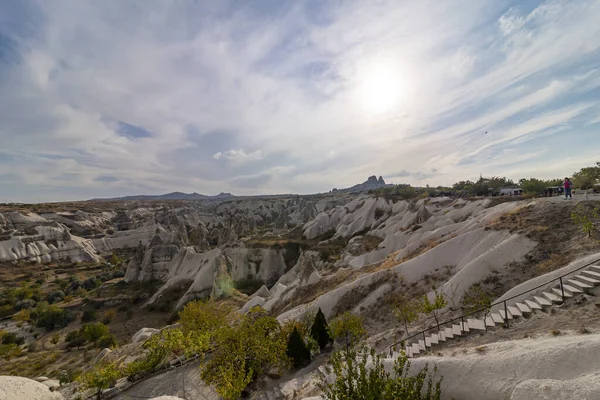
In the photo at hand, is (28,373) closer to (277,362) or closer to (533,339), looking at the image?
(277,362)

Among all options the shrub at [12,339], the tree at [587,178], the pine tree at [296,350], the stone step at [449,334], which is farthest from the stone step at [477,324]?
the shrub at [12,339]

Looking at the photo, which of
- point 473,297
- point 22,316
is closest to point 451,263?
point 473,297

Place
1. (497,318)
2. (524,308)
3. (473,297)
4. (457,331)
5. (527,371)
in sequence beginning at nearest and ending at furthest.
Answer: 1. (527,371)
2. (524,308)
3. (497,318)
4. (457,331)
5. (473,297)

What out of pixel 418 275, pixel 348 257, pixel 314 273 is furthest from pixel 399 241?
pixel 418 275

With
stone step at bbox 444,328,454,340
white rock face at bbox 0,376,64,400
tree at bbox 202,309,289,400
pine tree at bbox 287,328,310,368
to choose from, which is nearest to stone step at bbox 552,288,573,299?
stone step at bbox 444,328,454,340

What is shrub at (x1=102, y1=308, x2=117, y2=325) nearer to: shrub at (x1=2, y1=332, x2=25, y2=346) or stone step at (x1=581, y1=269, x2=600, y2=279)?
shrub at (x1=2, y1=332, x2=25, y2=346)

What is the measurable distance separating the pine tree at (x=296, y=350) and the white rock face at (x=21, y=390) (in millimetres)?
12262

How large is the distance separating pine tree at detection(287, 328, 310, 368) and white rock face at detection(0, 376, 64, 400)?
40.2 feet

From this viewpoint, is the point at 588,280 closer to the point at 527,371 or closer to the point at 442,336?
the point at 442,336

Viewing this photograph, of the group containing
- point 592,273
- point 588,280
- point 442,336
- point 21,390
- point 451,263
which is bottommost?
point 21,390

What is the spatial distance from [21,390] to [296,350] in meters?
13.2

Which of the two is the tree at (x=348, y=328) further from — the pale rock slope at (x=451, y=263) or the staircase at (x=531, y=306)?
the pale rock slope at (x=451, y=263)

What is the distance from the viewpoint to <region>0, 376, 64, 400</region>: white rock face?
12.3m

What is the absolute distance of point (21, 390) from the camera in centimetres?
1309
